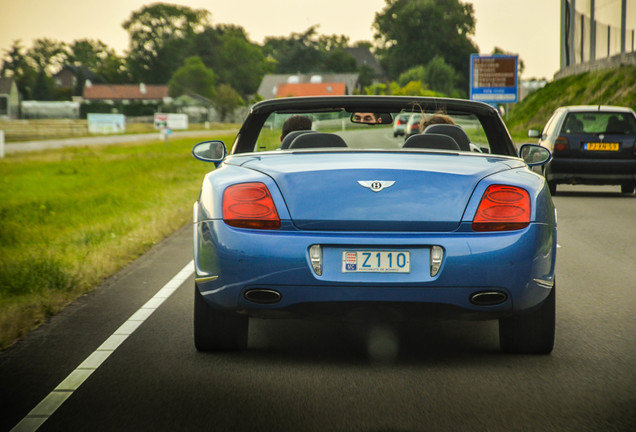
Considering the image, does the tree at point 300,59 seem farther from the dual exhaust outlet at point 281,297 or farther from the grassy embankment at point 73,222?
the dual exhaust outlet at point 281,297

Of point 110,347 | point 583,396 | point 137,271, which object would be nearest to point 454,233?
point 583,396

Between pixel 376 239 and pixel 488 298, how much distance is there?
63 cm

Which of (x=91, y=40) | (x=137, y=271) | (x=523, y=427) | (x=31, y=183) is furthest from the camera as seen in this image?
(x=91, y=40)

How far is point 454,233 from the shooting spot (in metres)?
4.34

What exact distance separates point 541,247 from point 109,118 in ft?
228

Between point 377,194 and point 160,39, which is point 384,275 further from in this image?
point 160,39

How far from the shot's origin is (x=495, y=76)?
6431 cm

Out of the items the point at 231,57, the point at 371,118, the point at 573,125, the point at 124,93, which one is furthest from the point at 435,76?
the point at 371,118

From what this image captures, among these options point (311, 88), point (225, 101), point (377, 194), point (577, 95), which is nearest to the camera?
point (377, 194)

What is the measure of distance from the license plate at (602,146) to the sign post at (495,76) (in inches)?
1902

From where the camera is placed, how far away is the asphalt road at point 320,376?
382 cm

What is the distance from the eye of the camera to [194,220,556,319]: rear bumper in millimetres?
4281

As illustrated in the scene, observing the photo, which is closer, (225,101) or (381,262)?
(381,262)

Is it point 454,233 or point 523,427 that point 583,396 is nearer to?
point 523,427
